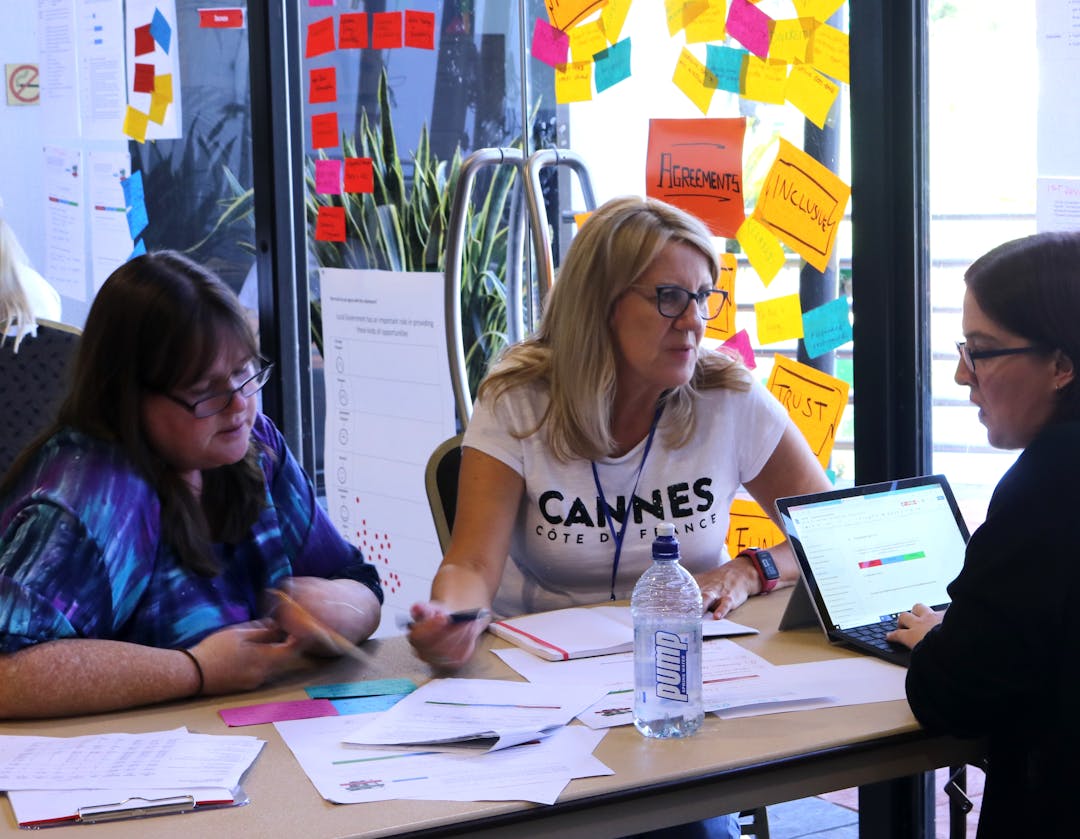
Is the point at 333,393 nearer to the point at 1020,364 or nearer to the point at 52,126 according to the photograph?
the point at 52,126

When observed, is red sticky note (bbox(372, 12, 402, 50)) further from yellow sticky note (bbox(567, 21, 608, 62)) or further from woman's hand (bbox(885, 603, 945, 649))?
woman's hand (bbox(885, 603, 945, 649))

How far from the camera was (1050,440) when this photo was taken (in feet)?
4.84

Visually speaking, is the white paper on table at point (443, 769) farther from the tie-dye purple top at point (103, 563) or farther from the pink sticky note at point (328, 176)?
the pink sticky note at point (328, 176)

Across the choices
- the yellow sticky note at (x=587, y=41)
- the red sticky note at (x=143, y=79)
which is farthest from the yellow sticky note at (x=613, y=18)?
the red sticky note at (x=143, y=79)

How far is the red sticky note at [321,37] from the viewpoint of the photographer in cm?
380

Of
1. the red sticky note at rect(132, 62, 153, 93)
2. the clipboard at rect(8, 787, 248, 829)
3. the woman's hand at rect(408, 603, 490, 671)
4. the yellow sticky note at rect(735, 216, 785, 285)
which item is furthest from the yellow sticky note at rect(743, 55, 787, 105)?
the red sticky note at rect(132, 62, 153, 93)

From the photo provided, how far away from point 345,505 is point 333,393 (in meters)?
0.35

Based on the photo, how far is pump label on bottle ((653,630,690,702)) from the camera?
152cm

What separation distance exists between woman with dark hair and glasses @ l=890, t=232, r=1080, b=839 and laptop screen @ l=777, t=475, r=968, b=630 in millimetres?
348

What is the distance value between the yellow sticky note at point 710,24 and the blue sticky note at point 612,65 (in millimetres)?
215

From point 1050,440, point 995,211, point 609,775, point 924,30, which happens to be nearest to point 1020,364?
point 1050,440

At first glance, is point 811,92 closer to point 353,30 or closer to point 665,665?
point 665,665

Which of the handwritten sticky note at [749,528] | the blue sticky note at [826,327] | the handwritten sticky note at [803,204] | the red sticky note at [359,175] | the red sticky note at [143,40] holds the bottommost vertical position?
the handwritten sticky note at [749,528]

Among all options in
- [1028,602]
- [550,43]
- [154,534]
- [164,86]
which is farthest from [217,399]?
[164,86]
